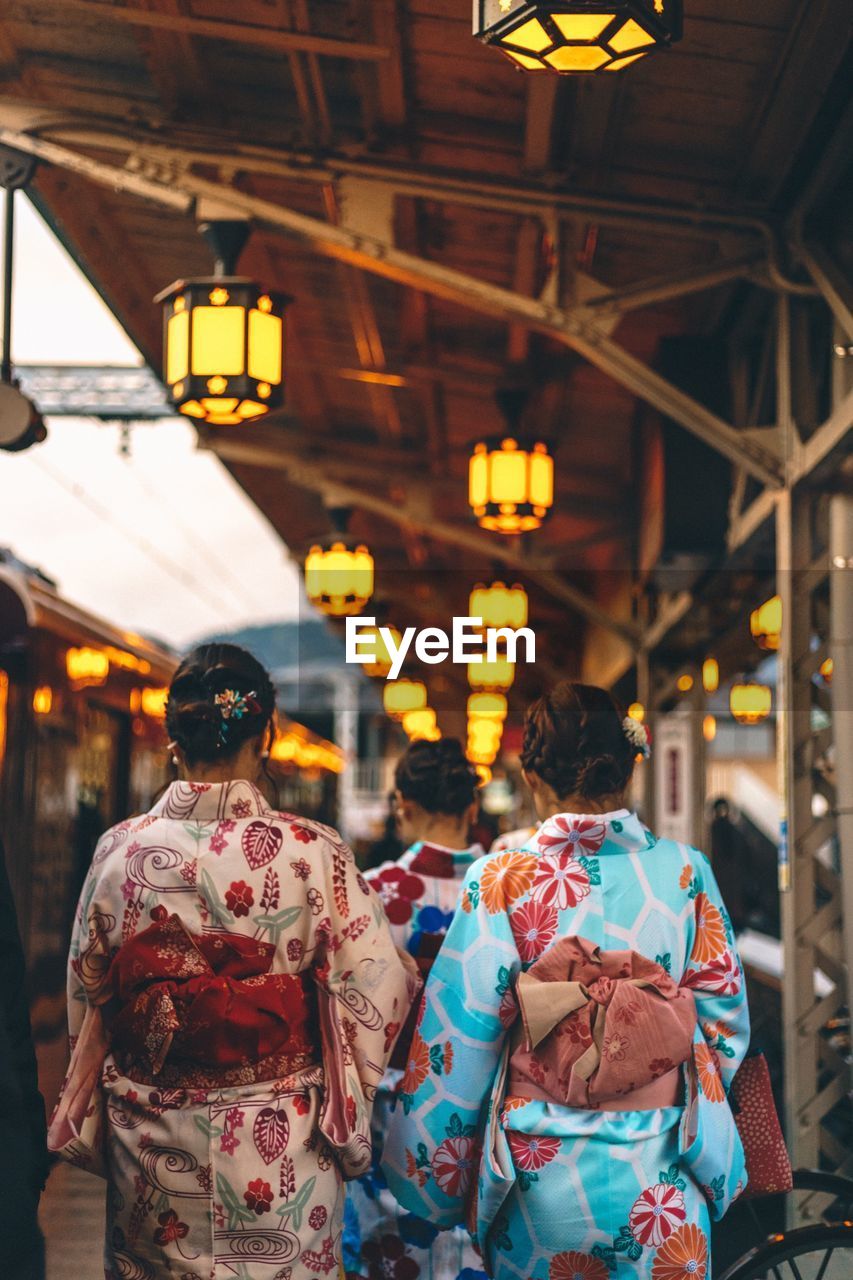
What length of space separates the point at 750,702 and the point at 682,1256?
9.76 meters

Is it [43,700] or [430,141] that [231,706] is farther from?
[43,700]

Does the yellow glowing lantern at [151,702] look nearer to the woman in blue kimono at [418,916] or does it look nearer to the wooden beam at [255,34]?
the wooden beam at [255,34]

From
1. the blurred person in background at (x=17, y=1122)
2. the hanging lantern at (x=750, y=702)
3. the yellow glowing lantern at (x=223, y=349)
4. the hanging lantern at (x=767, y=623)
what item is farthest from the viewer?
the hanging lantern at (x=750, y=702)

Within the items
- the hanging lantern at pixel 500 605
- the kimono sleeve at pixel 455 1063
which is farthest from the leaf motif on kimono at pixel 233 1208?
the hanging lantern at pixel 500 605

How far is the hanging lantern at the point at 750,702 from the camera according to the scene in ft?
39.7

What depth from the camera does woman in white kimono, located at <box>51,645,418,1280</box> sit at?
9.61 ft

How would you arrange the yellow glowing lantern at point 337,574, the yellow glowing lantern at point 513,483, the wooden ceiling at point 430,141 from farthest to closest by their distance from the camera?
1. the yellow glowing lantern at point 337,574
2. the yellow glowing lantern at point 513,483
3. the wooden ceiling at point 430,141

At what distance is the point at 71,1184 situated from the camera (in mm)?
6211

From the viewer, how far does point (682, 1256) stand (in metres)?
2.87

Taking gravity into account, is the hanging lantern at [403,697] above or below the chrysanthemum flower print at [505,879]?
above

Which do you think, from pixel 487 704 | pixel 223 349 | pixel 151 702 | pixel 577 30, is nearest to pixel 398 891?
pixel 223 349

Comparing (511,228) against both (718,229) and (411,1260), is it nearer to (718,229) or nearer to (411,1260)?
(718,229)

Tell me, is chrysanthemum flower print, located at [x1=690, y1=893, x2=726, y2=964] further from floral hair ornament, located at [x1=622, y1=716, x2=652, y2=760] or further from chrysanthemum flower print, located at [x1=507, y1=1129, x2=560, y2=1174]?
chrysanthemum flower print, located at [x1=507, y1=1129, x2=560, y2=1174]

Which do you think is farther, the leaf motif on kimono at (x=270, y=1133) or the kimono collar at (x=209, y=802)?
the kimono collar at (x=209, y=802)
